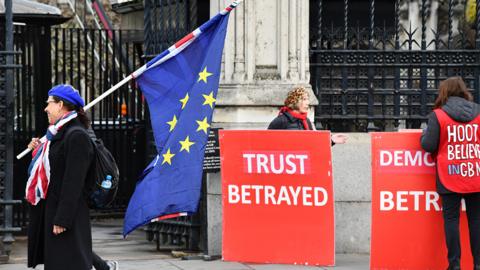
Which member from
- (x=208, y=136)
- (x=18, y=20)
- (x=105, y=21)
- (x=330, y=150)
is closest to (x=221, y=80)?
(x=208, y=136)

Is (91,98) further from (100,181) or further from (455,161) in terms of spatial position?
(100,181)

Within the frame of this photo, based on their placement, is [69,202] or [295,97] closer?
[69,202]

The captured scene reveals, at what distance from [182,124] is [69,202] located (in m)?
2.58

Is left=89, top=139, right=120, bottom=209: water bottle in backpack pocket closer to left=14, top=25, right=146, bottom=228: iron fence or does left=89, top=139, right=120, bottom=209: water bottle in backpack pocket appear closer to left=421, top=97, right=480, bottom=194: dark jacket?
left=421, top=97, right=480, bottom=194: dark jacket

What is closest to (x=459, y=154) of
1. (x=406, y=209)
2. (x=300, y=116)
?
(x=406, y=209)

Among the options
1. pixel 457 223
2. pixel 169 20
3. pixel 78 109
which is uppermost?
pixel 169 20

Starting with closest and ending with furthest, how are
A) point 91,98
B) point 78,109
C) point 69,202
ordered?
point 69,202 → point 78,109 → point 91,98

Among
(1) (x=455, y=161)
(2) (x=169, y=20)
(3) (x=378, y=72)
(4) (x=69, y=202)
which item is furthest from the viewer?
(2) (x=169, y=20)

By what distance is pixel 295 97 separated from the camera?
10.7 metres

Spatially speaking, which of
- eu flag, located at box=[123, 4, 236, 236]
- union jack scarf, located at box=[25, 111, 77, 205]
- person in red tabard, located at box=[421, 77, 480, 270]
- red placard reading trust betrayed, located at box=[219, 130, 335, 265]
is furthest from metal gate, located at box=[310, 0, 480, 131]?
union jack scarf, located at box=[25, 111, 77, 205]

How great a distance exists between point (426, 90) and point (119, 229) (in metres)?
4.23

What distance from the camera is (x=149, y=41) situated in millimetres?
12477

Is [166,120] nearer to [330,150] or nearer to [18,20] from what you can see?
[330,150]

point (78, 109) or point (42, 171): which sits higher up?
point (78, 109)
